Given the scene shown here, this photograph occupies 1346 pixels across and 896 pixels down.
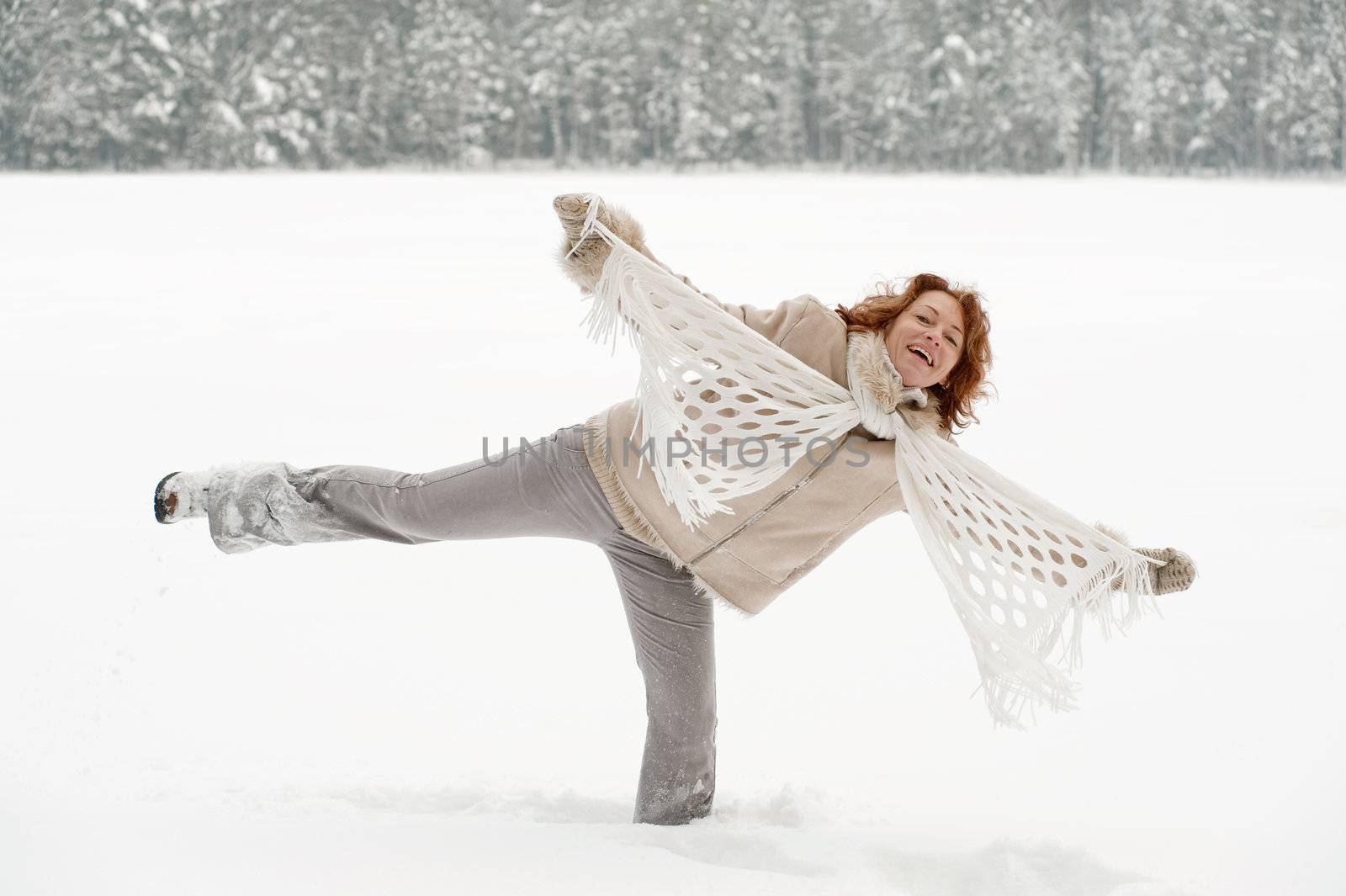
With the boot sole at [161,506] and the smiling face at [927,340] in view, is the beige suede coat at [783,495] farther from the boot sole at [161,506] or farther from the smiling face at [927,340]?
the boot sole at [161,506]

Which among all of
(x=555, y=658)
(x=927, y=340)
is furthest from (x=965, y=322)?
(x=555, y=658)

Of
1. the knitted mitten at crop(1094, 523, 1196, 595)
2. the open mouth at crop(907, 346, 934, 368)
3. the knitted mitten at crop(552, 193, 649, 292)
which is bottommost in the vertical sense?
the knitted mitten at crop(1094, 523, 1196, 595)

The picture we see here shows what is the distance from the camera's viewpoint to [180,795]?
1714 millimetres

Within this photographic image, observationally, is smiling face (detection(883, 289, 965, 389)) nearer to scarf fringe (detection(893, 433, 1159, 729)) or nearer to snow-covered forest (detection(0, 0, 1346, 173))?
scarf fringe (detection(893, 433, 1159, 729))

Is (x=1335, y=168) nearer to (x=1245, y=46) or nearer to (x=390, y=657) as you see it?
(x=1245, y=46)

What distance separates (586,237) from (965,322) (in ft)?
2.01

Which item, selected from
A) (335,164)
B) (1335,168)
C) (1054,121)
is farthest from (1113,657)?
(335,164)

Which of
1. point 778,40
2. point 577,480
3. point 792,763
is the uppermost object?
point 778,40

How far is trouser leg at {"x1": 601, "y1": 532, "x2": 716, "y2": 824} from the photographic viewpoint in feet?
5.80

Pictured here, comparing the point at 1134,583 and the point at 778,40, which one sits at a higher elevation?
the point at 778,40

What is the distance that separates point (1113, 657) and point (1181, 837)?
0.77 m

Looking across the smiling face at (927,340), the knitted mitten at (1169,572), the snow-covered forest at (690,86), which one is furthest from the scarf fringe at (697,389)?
the snow-covered forest at (690,86)

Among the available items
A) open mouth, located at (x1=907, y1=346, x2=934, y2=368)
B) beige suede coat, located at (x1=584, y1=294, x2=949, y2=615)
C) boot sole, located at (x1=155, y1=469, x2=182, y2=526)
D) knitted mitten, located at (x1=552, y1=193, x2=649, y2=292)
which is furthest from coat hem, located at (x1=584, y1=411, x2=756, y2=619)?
boot sole, located at (x1=155, y1=469, x2=182, y2=526)

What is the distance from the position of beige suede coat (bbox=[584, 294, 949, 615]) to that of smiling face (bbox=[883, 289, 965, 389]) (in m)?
Answer: 0.03
